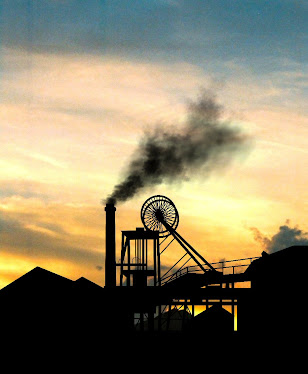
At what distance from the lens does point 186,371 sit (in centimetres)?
3806

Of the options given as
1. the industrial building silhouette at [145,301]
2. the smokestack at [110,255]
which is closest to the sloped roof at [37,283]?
the industrial building silhouette at [145,301]

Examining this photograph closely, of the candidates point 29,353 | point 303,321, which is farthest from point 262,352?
point 29,353

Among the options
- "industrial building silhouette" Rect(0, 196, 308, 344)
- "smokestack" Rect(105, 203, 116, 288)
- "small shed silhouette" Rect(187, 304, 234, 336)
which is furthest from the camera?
"smokestack" Rect(105, 203, 116, 288)

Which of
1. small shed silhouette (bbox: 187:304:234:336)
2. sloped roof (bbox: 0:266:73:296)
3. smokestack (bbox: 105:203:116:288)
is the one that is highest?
smokestack (bbox: 105:203:116:288)

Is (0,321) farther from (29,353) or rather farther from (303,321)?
(303,321)

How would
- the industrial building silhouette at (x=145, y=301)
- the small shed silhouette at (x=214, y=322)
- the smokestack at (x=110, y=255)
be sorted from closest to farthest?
1. the industrial building silhouette at (x=145, y=301)
2. the small shed silhouette at (x=214, y=322)
3. the smokestack at (x=110, y=255)

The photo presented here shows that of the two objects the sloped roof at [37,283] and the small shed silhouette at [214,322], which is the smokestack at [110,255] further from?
the sloped roof at [37,283]

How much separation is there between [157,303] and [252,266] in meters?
8.16

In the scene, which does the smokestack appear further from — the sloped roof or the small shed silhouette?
the sloped roof

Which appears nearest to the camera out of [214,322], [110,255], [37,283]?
[37,283]

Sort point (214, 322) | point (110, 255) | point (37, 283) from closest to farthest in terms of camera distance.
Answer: point (37, 283)
point (214, 322)
point (110, 255)

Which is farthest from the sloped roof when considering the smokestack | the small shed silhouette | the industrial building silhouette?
the smokestack

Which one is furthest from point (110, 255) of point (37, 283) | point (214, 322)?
point (37, 283)

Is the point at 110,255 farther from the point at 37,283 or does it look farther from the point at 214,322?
the point at 37,283
